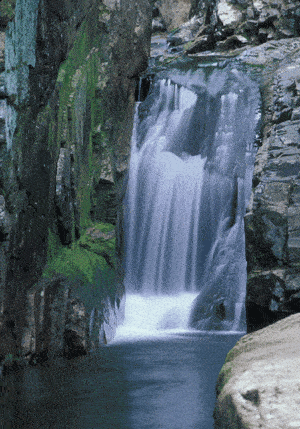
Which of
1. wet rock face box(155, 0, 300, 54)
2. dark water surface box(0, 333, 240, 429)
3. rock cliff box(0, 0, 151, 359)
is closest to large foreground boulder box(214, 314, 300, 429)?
dark water surface box(0, 333, 240, 429)

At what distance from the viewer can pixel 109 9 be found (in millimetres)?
10055

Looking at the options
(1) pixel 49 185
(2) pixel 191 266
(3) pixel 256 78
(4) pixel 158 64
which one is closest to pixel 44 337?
(1) pixel 49 185

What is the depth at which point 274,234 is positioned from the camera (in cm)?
700

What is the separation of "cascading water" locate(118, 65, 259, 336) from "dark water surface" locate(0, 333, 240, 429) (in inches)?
103

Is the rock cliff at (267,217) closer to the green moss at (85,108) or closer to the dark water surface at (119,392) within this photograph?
the dark water surface at (119,392)

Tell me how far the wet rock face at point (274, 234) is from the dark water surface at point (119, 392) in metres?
1.03

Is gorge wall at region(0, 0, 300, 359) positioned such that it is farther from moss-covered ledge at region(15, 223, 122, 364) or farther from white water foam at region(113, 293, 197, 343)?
white water foam at region(113, 293, 197, 343)

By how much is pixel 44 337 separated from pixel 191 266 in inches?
199

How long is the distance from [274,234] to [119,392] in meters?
3.72

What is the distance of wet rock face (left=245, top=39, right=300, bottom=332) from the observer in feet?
21.9

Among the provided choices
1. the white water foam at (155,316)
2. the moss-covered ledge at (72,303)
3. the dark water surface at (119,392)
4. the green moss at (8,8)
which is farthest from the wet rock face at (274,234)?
the green moss at (8,8)

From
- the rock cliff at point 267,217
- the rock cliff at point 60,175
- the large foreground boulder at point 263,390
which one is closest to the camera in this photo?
the large foreground boulder at point 263,390

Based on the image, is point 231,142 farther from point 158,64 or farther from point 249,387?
point 249,387

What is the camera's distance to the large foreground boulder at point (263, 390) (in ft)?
6.10
